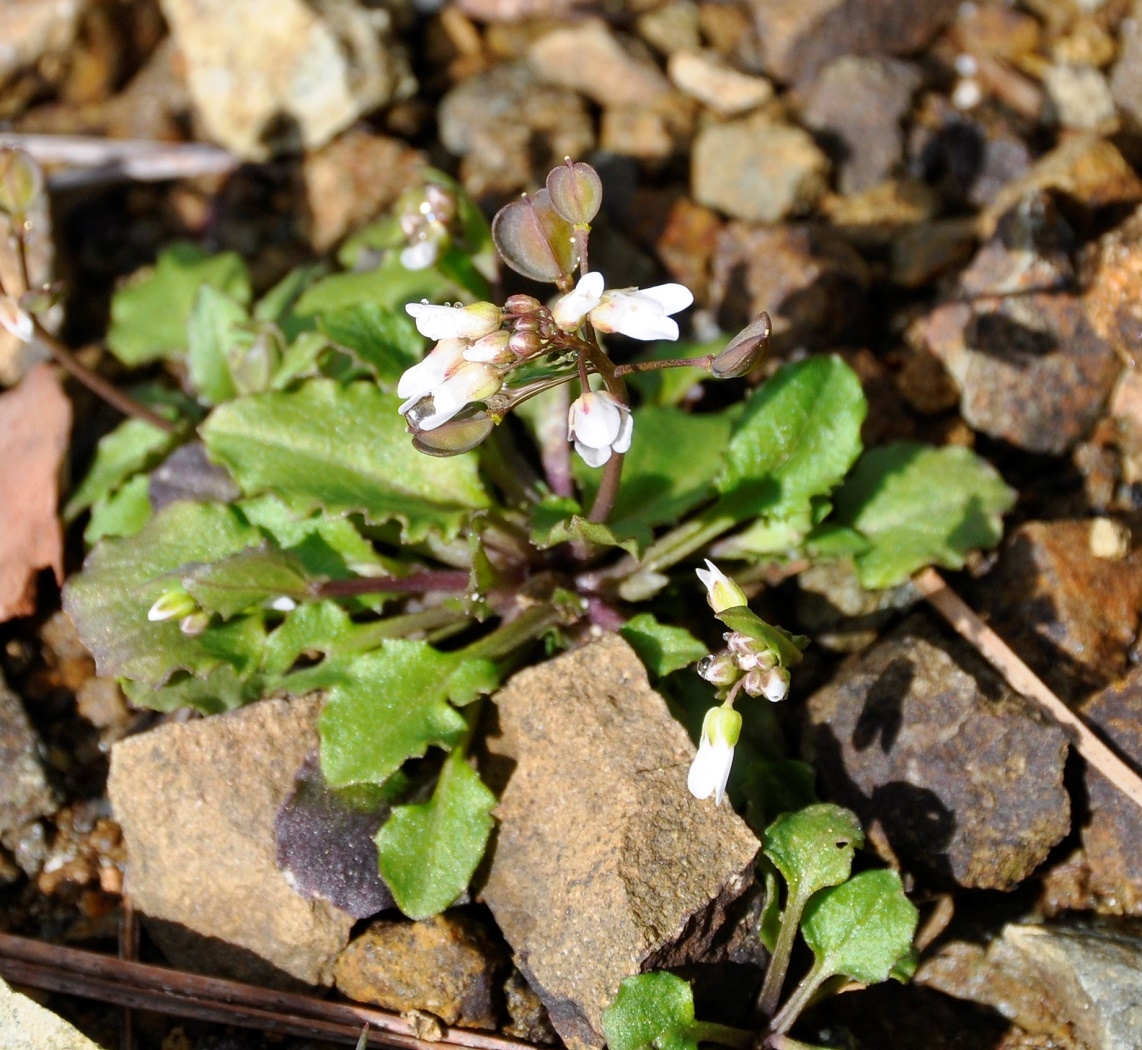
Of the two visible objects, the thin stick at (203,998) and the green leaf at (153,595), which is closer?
the thin stick at (203,998)

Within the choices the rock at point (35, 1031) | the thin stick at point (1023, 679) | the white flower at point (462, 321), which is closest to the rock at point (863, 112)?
the thin stick at point (1023, 679)

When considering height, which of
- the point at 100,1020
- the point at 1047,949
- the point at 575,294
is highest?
the point at 575,294

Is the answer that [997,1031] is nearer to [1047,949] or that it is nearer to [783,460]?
[1047,949]

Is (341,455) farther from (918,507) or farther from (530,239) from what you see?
(918,507)

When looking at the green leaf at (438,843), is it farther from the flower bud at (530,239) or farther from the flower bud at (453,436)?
the flower bud at (530,239)

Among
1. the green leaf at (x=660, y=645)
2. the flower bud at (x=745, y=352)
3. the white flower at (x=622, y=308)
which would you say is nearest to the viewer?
the white flower at (x=622, y=308)

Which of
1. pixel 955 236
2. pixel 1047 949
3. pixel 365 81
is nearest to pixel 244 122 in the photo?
pixel 365 81

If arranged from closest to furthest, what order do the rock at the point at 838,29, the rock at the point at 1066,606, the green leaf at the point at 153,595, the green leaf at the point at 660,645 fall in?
the green leaf at the point at 660,645
the green leaf at the point at 153,595
the rock at the point at 1066,606
the rock at the point at 838,29
